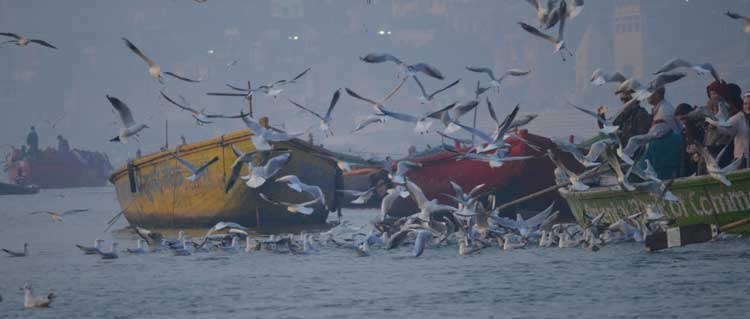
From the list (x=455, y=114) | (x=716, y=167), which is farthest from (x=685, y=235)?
(x=455, y=114)

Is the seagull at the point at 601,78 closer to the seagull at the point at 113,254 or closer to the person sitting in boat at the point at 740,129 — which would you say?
the person sitting in boat at the point at 740,129

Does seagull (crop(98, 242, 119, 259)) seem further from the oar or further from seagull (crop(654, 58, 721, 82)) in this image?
seagull (crop(654, 58, 721, 82))

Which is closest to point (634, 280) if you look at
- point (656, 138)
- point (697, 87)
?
point (656, 138)

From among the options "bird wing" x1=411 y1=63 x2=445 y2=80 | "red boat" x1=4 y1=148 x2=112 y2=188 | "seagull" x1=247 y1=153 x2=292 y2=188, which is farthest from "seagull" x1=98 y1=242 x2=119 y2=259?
"red boat" x1=4 y1=148 x2=112 y2=188

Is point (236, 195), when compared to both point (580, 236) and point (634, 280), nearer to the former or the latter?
point (580, 236)

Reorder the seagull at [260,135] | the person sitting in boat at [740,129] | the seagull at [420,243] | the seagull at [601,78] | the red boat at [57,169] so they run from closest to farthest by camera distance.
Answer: the seagull at [601,78] → the person sitting in boat at [740,129] → the seagull at [260,135] → the seagull at [420,243] → the red boat at [57,169]

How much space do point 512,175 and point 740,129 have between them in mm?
11254

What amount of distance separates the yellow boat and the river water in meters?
5.87

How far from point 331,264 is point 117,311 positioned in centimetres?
592

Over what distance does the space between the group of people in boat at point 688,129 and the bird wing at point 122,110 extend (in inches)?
324

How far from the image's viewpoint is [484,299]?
697 inches

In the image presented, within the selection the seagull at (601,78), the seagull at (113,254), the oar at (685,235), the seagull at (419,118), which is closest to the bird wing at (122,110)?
the seagull at (419,118)

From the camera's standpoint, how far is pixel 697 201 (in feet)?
72.9

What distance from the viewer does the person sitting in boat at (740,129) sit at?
842 inches
